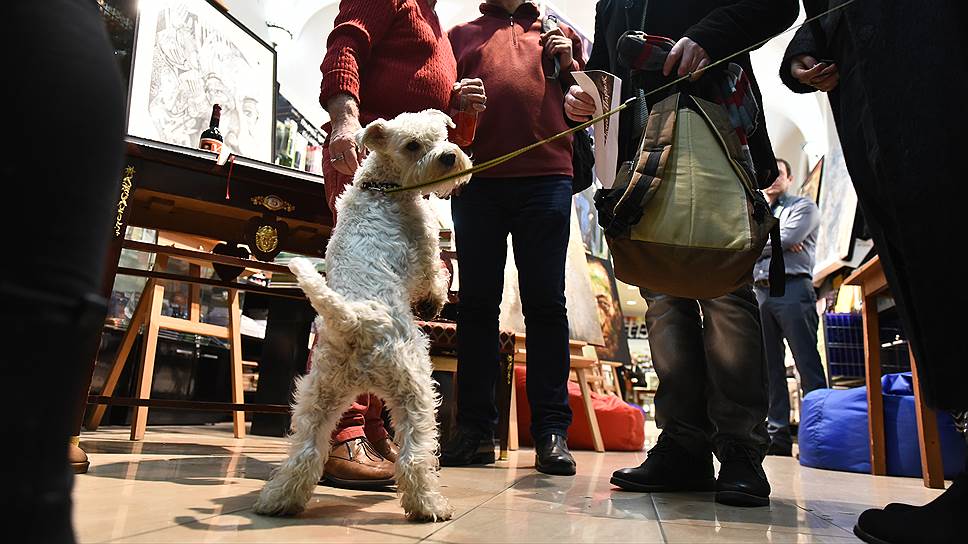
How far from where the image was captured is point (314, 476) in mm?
1343

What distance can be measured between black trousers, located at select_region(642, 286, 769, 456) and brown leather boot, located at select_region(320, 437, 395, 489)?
2.81 feet

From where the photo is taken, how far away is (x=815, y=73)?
1.53m

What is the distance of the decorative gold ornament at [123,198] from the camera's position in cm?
194

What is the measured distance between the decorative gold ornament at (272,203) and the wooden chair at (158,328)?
28 centimetres

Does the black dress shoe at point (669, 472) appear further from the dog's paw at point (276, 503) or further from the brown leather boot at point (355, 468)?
the dog's paw at point (276, 503)

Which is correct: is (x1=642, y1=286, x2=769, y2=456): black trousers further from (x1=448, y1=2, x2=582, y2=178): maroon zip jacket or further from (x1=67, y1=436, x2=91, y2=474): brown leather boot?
(x1=67, y1=436, x2=91, y2=474): brown leather boot

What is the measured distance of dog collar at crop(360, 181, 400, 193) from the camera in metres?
1.59

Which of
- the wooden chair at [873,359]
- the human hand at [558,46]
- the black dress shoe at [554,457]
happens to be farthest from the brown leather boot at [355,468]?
the wooden chair at [873,359]

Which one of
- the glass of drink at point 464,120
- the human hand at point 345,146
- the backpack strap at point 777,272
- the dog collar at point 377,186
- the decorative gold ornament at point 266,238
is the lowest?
the backpack strap at point 777,272

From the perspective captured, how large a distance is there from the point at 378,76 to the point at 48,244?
1.67 meters

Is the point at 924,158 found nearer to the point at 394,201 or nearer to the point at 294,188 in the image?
the point at 394,201

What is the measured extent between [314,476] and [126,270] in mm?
1631

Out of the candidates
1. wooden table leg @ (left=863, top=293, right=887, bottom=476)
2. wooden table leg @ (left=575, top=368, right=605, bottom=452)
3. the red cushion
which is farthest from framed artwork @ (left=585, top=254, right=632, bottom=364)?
wooden table leg @ (left=863, top=293, right=887, bottom=476)

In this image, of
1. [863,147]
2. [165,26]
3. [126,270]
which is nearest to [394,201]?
[863,147]
